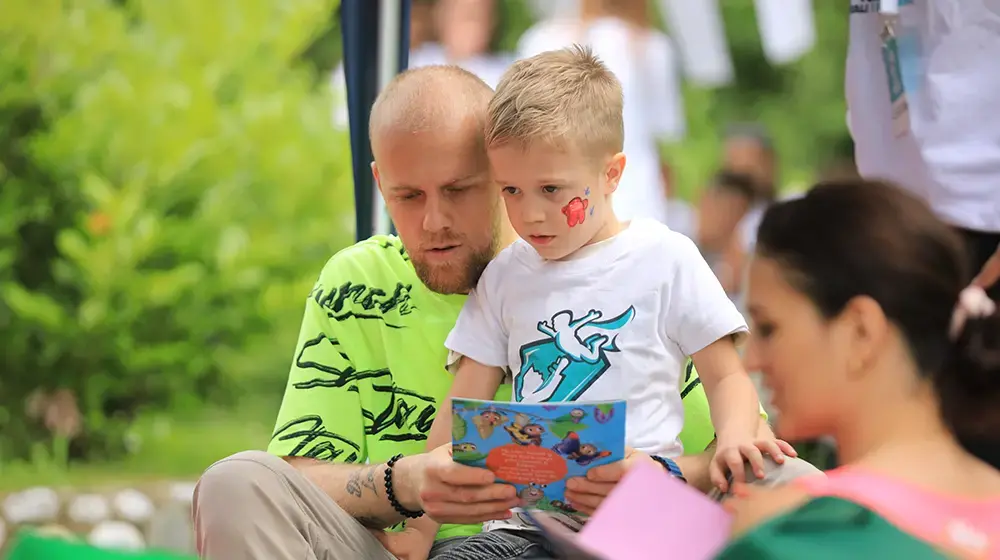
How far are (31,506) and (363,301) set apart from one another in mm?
3186

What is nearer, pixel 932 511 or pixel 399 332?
pixel 932 511

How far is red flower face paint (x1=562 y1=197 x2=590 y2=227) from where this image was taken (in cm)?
204

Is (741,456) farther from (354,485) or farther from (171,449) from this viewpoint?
(171,449)

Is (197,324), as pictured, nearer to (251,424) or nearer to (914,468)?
(251,424)

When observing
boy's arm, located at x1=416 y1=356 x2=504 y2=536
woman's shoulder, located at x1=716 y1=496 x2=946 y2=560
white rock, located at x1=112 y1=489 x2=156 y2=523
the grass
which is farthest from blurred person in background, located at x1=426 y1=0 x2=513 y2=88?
woman's shoulder, located at x1=716 y1=496 x2=946 y2=560

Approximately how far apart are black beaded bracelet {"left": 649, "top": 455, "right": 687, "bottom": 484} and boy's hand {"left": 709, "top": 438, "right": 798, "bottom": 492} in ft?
0.18

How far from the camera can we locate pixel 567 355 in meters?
1.99

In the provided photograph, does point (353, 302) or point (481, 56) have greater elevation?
point (481, 56)

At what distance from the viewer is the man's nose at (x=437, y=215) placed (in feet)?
7.09

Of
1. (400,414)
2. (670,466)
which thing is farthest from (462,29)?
(670,466)

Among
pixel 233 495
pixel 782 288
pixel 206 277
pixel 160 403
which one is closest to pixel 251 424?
pixel 160 403

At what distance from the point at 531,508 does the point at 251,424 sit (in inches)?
190

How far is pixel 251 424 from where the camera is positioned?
6.46 m

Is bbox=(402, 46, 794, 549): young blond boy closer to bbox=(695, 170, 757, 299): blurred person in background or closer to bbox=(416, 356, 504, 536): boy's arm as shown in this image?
bbox=(416, 356, 504, 536): boy's arm
